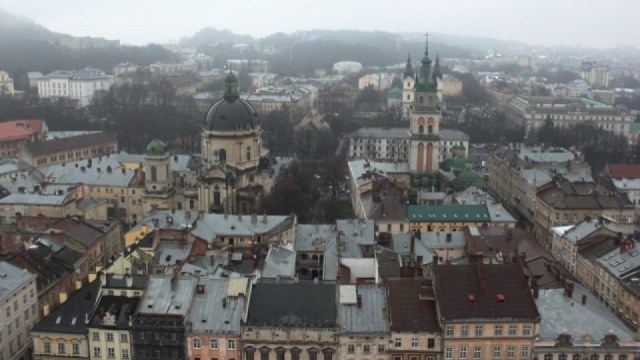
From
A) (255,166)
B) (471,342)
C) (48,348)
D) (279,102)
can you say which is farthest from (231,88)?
(279,102)

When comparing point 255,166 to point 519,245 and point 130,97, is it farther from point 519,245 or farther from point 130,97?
point 130,97

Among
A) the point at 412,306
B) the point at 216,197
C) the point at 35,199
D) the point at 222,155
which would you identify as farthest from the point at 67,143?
the point at 412,306

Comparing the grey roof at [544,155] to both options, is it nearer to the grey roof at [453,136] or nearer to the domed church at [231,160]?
the grey roof at [453,136]

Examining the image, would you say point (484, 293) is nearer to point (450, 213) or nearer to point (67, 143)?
point (450, 213)

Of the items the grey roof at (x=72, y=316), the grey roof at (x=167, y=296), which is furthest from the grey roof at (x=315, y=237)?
the grey roof at (x=72, y=316)

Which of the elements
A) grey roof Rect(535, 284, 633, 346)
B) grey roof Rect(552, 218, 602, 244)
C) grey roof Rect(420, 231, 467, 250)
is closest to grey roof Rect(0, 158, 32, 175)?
grey roof Rect(420, 231, 467, 250)

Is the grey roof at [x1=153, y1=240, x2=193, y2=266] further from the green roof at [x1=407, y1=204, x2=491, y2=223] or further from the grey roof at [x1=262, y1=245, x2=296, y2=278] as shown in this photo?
the green roof at [x1=407, y1=204, x2=491, y2=223]
